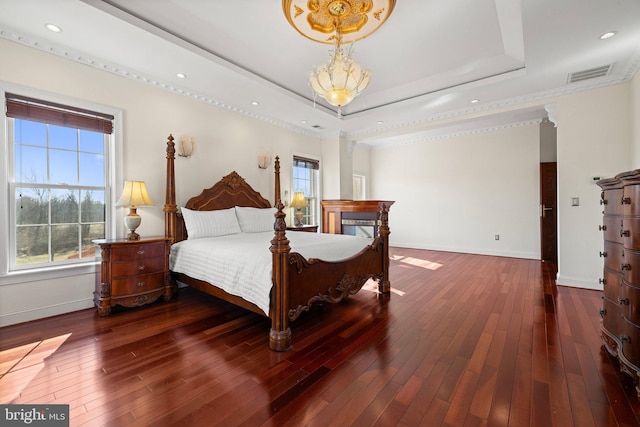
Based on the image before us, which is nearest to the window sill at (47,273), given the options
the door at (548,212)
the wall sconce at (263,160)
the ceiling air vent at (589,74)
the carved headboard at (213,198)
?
the carved headboard at (213,198)

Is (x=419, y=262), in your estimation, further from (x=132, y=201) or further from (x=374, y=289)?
(x=132, y=201)

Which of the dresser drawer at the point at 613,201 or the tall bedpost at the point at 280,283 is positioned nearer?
the dresser drawer at the point at 613,201

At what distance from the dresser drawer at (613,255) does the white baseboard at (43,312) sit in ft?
15.7

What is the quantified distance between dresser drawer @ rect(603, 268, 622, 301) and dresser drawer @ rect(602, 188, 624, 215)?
0.44m

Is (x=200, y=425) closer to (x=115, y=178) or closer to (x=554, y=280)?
(x=115, y=178)

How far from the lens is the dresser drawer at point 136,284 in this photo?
2.93 m

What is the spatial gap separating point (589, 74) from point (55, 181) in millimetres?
6364

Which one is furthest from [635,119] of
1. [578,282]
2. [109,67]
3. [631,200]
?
[109,67]

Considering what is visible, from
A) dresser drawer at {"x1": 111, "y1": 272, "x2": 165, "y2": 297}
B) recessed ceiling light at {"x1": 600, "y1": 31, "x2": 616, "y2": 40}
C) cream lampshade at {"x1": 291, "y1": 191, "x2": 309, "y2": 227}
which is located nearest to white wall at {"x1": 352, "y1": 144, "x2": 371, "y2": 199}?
cream lampshade at {"x1": 291, "y1": 191, "x2": 309, "y2": 227}

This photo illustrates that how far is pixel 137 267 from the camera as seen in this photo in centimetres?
307

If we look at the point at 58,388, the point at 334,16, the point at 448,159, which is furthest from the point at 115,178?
the point at 448,159

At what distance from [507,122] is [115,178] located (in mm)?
6966

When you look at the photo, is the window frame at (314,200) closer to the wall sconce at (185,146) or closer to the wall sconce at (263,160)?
the wall sconce at (263,160)

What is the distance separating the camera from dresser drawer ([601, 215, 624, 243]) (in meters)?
1.92
